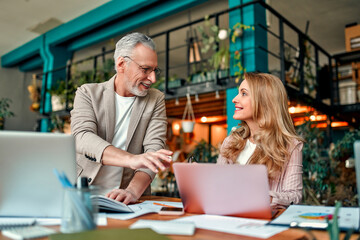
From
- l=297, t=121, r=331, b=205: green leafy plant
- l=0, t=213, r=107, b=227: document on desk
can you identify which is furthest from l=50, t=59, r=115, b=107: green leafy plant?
l=0, t=213, r=107, b=227: document on desk

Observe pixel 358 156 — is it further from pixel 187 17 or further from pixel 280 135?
pixel 187 17

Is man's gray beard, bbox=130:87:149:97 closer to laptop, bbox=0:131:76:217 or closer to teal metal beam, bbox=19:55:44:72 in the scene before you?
laptop, bbox=0:131:76:217

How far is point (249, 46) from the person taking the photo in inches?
167

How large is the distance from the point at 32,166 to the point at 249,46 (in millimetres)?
3677

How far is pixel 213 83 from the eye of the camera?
14.5ft

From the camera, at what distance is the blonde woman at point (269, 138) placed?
64.4 inches

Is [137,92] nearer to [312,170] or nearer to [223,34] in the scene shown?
[223,34]

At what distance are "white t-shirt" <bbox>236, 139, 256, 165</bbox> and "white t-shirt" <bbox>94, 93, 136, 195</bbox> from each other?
2.17 ft

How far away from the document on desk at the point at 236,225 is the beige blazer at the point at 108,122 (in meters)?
0.67

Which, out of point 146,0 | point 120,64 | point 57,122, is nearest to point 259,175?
point 120,64

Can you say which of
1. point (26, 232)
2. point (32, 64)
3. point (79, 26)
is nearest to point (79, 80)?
point (79, 26)

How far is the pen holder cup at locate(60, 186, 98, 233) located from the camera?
78 centimetres

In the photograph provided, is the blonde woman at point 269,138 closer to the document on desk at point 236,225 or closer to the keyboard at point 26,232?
the document on desk at point 236,225

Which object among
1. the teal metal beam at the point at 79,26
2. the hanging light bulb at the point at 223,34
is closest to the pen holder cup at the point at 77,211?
the hanging light bulb at the point at 223,34
